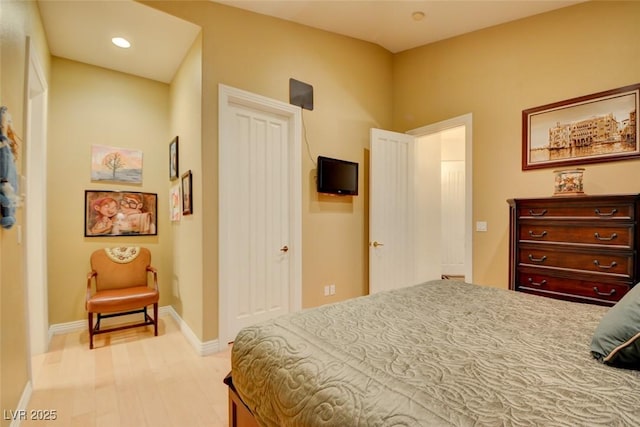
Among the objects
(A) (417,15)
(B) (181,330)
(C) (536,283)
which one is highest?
(A) (417,15)

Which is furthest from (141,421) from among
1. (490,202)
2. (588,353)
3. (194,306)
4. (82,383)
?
(490,202)

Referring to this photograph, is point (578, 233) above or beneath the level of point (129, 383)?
above

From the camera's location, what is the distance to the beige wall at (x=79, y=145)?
119 inches

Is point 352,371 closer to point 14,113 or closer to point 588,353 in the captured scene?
point 588,353

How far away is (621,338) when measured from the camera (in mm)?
876

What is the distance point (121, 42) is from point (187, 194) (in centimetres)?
157

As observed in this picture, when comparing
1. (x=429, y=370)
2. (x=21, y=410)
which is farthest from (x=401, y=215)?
(x=21, y=410)

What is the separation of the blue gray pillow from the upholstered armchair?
3235 millimetres

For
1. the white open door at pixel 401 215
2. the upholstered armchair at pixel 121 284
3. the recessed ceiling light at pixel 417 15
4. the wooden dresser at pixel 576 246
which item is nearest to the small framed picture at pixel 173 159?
the upholstered armchair at pixel 121 284

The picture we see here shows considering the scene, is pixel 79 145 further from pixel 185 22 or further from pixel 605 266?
pixel 605 266

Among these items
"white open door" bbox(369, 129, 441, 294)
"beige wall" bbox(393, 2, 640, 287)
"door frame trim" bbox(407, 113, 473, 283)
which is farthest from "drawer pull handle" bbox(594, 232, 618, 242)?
"white open door" bbox(369, 129, 441, 294)

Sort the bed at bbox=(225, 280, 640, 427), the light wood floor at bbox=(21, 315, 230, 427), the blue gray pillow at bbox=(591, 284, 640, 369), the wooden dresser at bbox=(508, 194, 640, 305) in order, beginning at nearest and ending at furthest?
the bed at bbox=(225, 280, 640, 427) < the blue gray pillow at bbox=(591, 284, 640, 369) < the light wood floor at bbox=(21, 315, 230, 427) < the wooden dresser at bbox=(508, 194, 640, 305)

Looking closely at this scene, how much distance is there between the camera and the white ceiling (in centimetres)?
246

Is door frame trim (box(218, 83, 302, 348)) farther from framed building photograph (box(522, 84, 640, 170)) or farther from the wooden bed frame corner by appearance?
framed building photograph (box(522, 84, 640, 170))
